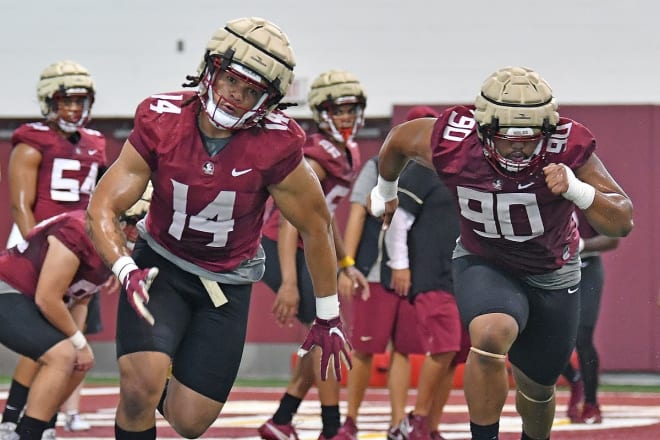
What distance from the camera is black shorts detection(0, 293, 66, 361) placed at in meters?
5.51

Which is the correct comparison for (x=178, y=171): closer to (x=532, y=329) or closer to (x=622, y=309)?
(x=532, y=329)

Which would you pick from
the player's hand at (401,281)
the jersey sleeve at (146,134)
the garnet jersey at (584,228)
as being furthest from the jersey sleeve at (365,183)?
the jersey sleeve at (146,134)

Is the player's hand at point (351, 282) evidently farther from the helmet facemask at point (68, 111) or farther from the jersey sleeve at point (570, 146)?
the jersey sleeve at point (570, 146)

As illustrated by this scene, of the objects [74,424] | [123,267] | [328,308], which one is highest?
[123,267]

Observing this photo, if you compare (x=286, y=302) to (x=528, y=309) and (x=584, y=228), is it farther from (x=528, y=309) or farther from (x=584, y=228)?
(x=584, y=228)

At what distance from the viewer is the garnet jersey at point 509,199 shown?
4.69 metres

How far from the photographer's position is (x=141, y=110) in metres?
4.25

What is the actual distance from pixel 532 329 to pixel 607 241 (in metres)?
2.30

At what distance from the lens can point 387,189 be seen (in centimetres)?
533

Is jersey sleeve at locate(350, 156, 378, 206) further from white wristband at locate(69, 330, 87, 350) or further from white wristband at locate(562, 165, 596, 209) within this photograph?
white wristband at locate(562, 165, 596, 209)

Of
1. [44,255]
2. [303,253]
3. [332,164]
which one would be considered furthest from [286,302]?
[44,255]

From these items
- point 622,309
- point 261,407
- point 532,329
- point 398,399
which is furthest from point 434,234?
point 622,309

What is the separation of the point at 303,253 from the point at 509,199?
1.88m

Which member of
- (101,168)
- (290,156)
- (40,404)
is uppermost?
(290,156)
